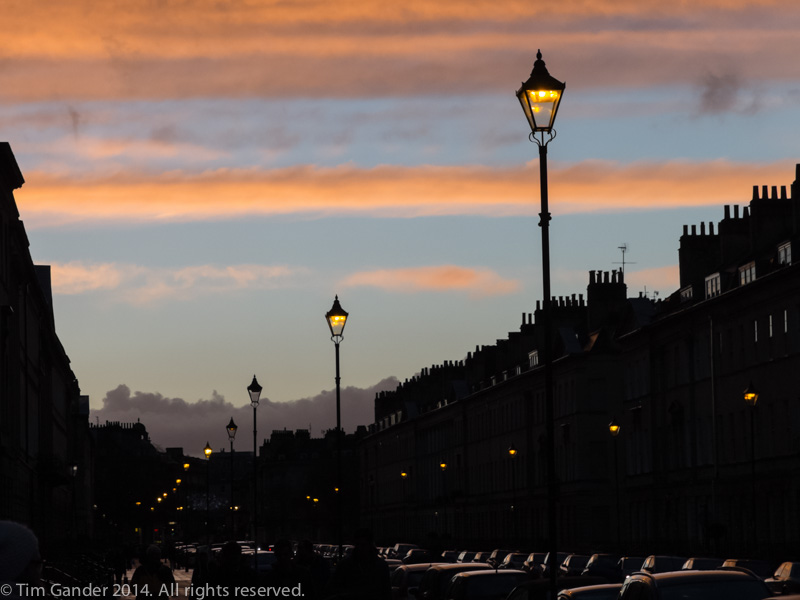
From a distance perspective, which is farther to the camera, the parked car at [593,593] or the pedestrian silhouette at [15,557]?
the parked car at [593,593]

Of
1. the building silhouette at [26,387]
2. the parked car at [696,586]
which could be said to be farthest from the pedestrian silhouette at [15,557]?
the building silhouette at [26,387]

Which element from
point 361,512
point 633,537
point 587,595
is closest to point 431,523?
point 361,512

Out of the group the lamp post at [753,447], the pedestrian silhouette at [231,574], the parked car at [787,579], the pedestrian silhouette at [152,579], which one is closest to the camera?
the pedestrian silhouette at [231,574]

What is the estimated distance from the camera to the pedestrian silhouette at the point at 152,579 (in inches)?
826

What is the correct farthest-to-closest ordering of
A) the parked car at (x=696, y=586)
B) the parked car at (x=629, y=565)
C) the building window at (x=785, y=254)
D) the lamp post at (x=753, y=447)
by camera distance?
the building window at (x=785, y=254) → the lamp post at (x=753, y=447) → the parked car at (x=629, y=565) → the parked car at (x=696, y=586)

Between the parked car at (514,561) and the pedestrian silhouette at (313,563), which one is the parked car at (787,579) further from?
the parked car at (514,561)

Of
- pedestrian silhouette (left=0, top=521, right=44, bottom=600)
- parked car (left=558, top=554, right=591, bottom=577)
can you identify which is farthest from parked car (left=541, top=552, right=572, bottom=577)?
pedestrian silhouette (left=0, top=521, right=44, bottom=600)

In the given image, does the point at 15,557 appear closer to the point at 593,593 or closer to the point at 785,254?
the point at 593,593

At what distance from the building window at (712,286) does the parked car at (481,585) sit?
53211mm

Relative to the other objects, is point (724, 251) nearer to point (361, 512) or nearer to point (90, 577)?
point (90, 577)

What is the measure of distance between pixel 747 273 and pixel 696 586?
5924 centimetres

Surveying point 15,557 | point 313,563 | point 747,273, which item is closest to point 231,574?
point 313,563

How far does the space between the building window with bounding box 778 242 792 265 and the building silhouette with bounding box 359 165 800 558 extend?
4.6 inches

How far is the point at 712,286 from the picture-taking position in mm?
78938
